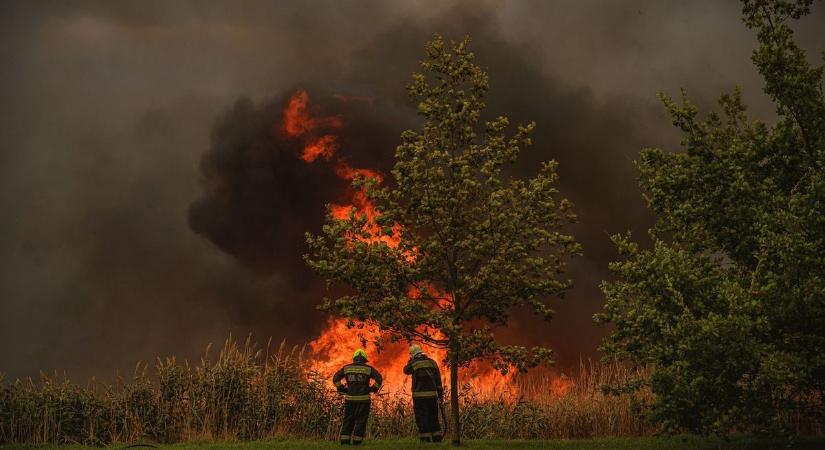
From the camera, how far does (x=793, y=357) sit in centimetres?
1335

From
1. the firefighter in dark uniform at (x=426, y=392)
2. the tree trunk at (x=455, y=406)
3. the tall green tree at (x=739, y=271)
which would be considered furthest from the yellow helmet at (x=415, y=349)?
the tall green tree at (x=739, y=271)

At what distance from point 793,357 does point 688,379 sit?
5.82ft

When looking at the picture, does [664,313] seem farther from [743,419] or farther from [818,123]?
[818,123]

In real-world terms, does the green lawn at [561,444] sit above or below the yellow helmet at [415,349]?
below

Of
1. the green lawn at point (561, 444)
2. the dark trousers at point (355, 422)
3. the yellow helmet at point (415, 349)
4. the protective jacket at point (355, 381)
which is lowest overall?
the green lawn at point (561, 444)

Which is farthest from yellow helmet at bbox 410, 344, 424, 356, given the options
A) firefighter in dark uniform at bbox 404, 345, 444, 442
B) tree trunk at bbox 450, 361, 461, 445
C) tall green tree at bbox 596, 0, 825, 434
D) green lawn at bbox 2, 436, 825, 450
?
tall green tree at bbox 596, 0, 825, 434

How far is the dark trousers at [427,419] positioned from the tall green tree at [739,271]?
16.9ft

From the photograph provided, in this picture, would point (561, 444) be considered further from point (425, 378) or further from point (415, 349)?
point (415, 349)

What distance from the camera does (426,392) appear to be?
65.0ft

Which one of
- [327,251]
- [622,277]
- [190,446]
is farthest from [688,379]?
[190,446]

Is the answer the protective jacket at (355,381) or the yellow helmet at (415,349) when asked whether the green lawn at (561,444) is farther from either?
the yellow helmet at (415,349)

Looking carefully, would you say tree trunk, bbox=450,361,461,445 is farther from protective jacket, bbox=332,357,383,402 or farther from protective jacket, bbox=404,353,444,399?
protective jacket, bbox=332,357,383,402

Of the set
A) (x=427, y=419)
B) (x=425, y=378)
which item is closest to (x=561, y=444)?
(x=427, y=419)

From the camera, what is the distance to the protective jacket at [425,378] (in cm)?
1983
